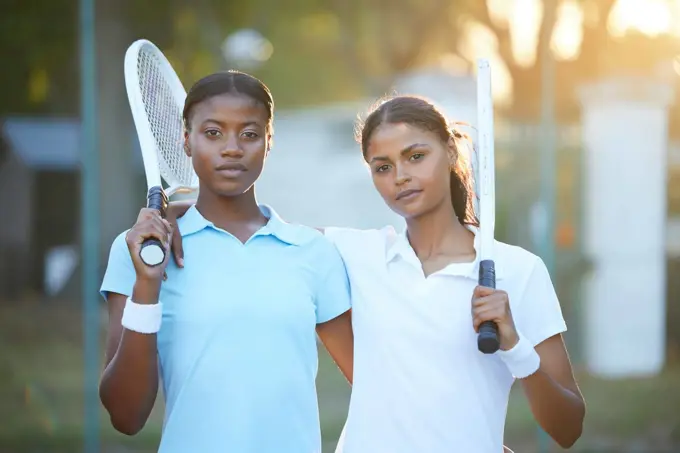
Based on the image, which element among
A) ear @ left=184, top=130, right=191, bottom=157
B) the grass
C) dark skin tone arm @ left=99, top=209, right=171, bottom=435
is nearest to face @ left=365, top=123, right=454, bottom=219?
ear @ left=184, top=130, right=191, bottom=157

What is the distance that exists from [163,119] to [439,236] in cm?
85

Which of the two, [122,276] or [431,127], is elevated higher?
[431,127]

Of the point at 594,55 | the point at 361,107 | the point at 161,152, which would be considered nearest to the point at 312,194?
the point at 361,107

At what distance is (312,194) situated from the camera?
23.9 ft

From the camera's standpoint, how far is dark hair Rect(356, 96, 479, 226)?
2.64 m

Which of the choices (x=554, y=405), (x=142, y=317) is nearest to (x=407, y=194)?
(x=554, y=405)

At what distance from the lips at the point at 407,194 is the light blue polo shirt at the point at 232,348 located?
1.01ft

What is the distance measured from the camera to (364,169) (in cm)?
732

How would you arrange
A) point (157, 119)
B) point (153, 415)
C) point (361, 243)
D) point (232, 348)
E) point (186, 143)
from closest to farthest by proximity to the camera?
point (232, 348)
point (186, 143)
point (361, 243)
point (157, 119)
point (153, 415)

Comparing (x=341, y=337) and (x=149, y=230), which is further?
(x=341, y=337)

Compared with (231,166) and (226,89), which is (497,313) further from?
(226,89)

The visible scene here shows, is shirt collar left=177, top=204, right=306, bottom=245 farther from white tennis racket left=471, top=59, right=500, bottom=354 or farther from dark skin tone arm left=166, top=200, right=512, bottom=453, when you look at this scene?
white tennis racket left=471, top=59, right=500, bottom=354

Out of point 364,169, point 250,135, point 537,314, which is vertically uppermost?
point 364,169

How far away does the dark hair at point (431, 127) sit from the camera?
2645 millimetres
